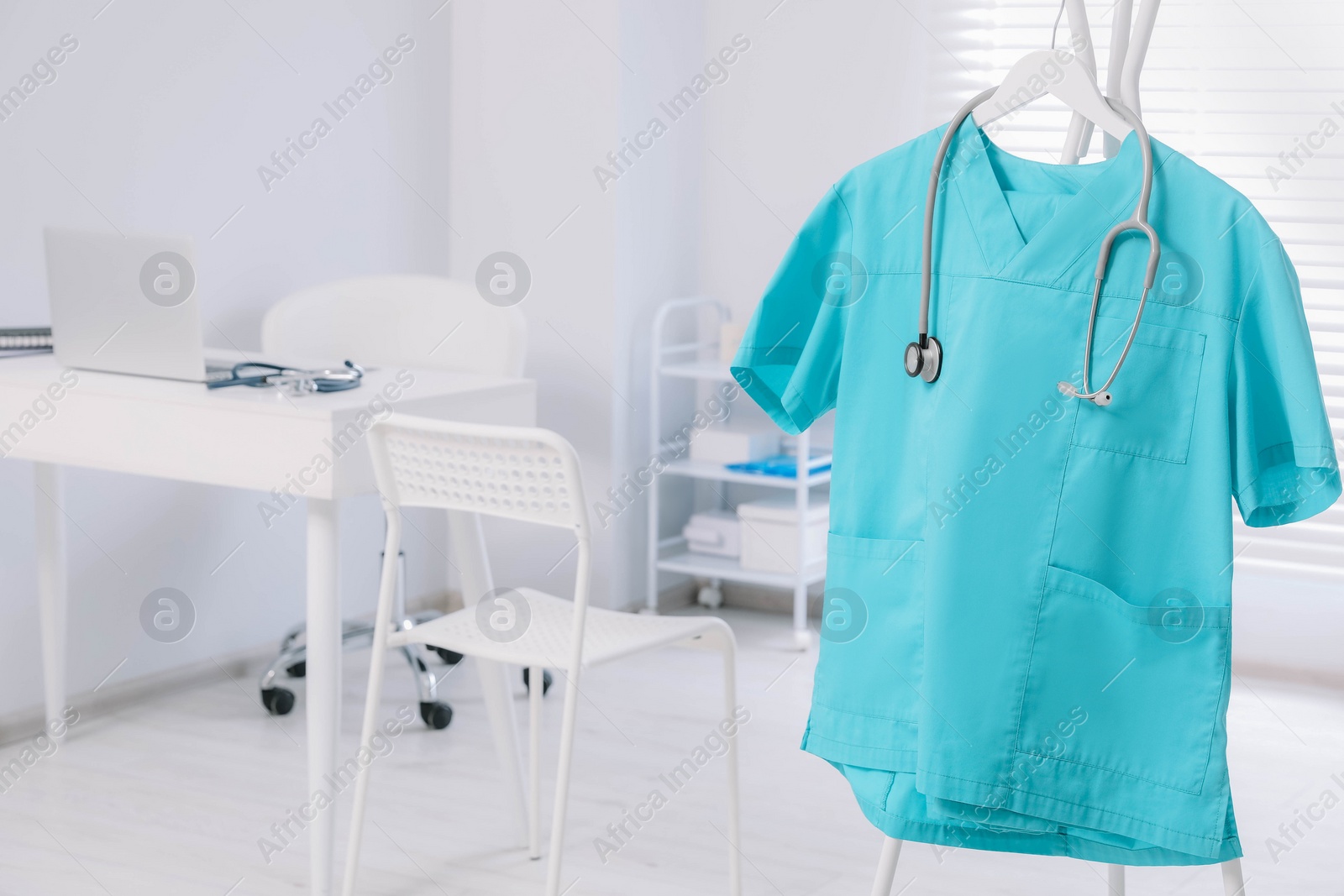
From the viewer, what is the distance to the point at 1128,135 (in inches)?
49.8

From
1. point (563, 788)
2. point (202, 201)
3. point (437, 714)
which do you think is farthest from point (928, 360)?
point (202, 201)

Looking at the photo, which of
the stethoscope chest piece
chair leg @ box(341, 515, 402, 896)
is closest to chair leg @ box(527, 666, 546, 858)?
chair leg @ box(341, 515, 402, 896)

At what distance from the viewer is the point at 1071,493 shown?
126 centimetres

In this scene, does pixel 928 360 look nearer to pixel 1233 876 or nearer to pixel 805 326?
pixel 805 326

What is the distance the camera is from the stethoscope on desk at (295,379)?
2.14 meters

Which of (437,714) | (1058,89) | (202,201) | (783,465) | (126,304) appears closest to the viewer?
(1058,89)

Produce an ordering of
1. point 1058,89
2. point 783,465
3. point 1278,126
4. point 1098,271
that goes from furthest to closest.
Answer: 1. point 783,465
2. point 1278,126
3. point 1058,89
4. point 1098,271

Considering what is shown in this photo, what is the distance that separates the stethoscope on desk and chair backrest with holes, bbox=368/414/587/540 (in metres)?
0.32

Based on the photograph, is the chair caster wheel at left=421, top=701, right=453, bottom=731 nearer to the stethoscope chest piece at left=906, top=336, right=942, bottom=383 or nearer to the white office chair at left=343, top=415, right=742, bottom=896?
the white office chair at left=343, top=415, right=742, bottom=896

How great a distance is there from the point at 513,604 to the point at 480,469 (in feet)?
1.20

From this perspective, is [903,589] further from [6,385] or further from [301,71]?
[301,71]

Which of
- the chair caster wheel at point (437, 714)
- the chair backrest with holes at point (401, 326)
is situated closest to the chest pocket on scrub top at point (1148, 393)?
the chair backrest with holes at point (401, 326)

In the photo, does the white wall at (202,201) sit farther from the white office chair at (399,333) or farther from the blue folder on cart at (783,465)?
the blue folder on cart at (783,465)

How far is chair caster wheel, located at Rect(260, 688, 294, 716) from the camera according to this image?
9.73ft
